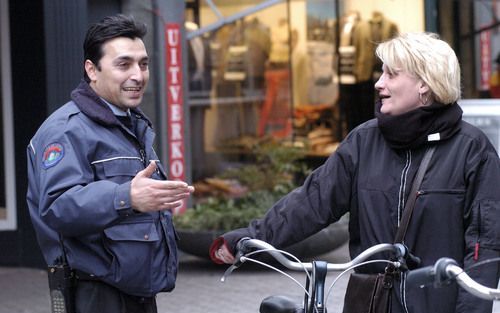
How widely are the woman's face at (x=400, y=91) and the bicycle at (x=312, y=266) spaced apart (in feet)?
1.91

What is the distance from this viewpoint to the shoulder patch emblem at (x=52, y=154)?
391 centimetres

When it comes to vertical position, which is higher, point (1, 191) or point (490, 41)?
point (490, 41)

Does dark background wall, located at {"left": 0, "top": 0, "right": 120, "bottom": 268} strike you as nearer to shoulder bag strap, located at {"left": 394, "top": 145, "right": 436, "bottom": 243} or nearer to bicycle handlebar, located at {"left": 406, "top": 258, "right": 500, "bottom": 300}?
shoulder bag strap, located at {"left": 394, "top": 145, "right": 436, "bottom": 243}

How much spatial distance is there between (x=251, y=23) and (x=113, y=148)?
8.71m

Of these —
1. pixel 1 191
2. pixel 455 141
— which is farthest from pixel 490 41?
pixel 455 141

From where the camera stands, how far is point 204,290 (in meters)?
9.20

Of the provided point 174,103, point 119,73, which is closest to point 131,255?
point 119,73

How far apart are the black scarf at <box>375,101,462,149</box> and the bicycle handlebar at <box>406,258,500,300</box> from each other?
31.4 inches

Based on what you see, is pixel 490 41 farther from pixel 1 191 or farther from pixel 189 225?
pixel 1 191

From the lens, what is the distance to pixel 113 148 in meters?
4.03

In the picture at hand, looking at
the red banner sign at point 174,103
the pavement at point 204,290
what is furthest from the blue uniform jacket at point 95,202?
the red banner sign at point 174,103

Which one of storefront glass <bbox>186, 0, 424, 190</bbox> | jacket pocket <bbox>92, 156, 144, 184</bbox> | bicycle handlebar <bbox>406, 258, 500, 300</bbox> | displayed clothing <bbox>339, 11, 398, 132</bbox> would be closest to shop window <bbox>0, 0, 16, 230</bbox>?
storefront glass <bbox>186, 0, 424, 190</bbox>

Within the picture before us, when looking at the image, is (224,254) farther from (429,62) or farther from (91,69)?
(429,62)

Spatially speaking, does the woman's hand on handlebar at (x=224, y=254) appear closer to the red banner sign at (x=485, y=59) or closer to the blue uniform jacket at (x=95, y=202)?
the blue uniform jacket at (x=95, y=202)
